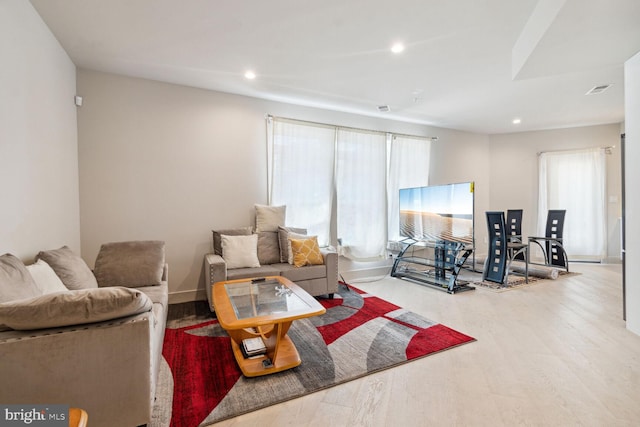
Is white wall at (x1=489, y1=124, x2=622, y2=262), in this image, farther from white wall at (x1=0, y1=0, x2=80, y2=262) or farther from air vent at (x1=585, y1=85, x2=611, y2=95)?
white wall at (x1=0, y1=0, x2=80, y2=262)

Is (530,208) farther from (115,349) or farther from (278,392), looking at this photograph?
(115,349)

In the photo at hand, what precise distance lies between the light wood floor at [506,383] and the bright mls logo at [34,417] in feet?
3.48

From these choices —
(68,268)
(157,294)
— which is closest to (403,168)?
(157,294)

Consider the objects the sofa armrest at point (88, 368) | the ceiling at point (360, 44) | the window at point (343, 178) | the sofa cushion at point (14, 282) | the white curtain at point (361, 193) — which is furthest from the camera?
the white curtain at point (361, 193)

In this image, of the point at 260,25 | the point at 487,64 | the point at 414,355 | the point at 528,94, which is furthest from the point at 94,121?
the point at 528,94

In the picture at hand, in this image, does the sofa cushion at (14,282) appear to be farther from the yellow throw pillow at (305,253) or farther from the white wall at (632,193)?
the white wall at (632,193)

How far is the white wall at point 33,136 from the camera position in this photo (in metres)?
1.99

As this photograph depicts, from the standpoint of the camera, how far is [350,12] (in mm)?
2334

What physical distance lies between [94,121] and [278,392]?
3.46 meters

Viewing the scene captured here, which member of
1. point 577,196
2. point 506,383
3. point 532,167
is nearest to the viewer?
point 506,383

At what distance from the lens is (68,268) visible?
221 centimetres

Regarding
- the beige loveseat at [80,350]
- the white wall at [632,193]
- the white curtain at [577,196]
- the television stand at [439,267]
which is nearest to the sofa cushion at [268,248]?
the television stand at [439,267]

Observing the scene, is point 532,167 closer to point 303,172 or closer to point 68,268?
point 303,172

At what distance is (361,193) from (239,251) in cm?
227
